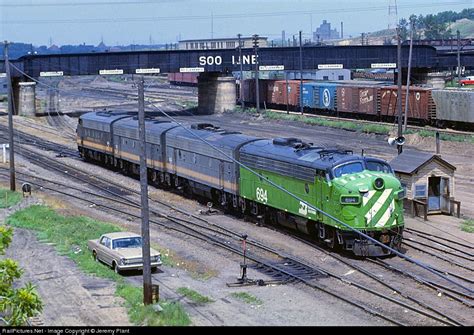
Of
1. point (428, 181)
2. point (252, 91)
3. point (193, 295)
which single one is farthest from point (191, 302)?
point (252, 91)

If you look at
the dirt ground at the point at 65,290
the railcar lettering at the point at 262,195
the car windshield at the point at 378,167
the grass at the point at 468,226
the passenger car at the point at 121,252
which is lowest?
the grass at the point at 468,226

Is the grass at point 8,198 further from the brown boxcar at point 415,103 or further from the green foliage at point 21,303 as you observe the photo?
the brown boxcar at point 415,103

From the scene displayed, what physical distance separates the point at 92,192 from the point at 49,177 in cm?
746

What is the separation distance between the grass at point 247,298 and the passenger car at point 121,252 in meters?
4.00

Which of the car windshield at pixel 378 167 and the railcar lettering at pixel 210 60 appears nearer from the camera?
the car windshield at pixel 378 167

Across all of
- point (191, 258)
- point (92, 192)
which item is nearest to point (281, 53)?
point (92, 192)

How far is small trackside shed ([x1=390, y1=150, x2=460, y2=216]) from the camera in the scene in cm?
3572

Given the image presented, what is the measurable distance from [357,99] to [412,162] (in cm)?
4157

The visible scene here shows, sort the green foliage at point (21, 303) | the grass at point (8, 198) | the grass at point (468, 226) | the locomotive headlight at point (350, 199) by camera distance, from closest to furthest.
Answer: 1. the green foliage at point (21, 303)
2. the locomotive headlight at point (350, 199)
3. the grass at point (468, 226)
4. the grass at point (8, 198)

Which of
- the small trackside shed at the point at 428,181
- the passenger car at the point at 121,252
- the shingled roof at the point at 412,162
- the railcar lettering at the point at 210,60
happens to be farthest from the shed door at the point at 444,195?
the railcar lettering at the point at 210,60

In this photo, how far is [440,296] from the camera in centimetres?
2327

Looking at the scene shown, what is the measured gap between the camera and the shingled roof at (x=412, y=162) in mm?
35562

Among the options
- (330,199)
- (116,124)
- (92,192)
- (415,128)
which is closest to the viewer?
(330,199)

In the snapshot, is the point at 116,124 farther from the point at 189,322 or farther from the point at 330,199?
the point at 189,322
